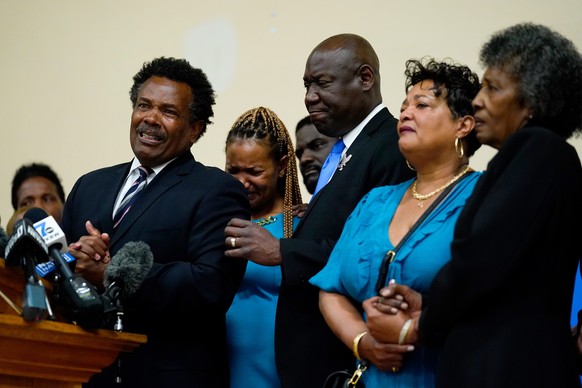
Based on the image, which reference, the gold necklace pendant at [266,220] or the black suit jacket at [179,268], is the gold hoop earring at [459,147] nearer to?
the black suit jacket at [179,268]

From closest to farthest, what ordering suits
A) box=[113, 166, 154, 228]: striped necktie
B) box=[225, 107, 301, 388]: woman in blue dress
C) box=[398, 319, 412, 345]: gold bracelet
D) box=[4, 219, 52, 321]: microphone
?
box=[4, 219, 52, 321]: microphone → box=[398, 319, 412, 345]: gold bracelet → box=[113, 166, 154, 228]: striped necktie → box=[225, 107, 301, 388]: woman in blue dress

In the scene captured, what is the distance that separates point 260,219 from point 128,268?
3.42 ft

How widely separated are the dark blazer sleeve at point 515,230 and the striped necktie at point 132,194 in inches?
57.8

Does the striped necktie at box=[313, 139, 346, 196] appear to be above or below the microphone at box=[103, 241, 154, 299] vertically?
above

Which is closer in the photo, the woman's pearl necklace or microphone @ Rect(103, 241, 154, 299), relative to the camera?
the woman's pearl necklace

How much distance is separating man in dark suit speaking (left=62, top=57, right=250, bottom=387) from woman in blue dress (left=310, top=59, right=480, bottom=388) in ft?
1.55

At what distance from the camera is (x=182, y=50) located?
5.96 meters

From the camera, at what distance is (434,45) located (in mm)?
5359

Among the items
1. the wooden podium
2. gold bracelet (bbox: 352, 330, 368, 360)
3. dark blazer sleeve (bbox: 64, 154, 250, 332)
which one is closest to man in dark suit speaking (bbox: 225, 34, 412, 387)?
dark blazer sleeve (bbox: 64, 154, 250, 332)

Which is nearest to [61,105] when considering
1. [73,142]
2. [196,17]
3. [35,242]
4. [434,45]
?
[73,142]

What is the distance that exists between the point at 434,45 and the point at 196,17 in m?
1.40

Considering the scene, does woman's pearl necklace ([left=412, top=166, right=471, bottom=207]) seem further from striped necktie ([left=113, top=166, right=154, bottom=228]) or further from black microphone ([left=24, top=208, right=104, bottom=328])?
striped necktie ([left=113, top=166, right=154, bottom=228])

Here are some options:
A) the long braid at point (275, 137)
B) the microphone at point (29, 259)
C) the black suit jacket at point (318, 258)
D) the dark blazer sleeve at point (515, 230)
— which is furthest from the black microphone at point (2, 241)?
the long braid at point (275, 137)

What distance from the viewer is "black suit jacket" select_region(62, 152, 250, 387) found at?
3453 millimetres
